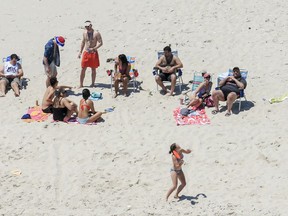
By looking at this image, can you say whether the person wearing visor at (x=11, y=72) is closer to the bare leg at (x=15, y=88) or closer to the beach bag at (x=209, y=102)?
the bare leg at (x=15, y=88)

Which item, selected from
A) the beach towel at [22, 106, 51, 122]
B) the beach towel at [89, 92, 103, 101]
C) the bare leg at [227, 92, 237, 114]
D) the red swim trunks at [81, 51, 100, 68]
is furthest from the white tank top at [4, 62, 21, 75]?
the bare leg at [227, 92, 237, 114]

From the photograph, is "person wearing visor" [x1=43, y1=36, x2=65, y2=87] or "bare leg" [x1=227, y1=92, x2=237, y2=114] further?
"person wearing visor" [x1=43, y1=36, x2=65, y2=87]

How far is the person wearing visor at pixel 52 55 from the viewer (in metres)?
15.2

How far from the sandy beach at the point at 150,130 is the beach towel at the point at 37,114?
198mm

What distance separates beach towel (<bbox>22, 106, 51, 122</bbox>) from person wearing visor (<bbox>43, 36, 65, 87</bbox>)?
99cm

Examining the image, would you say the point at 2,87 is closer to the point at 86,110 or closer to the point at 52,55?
the point at 52,55

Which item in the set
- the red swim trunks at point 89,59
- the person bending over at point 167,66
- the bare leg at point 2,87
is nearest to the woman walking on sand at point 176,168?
the person bending over at point 167,66

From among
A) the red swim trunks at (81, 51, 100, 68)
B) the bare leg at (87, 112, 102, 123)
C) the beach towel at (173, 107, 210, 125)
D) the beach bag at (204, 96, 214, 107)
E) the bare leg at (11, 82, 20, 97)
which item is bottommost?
the beach towel at (173, 107, 210, 125)

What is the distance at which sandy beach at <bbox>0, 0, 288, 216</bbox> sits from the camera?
36.7ft

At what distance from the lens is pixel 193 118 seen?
553 inches

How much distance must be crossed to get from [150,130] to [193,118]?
1024 millimetres

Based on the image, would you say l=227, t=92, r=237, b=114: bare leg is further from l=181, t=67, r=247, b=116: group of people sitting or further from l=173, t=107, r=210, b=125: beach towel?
l=173, t=107, r=210, b=125: beach towel

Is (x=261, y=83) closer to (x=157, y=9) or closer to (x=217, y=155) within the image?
(x=217, y=155)

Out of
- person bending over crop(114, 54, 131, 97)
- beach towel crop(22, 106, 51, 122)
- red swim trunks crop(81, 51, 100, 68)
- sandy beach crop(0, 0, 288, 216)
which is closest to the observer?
sandy beach crop(0, 0, 288, 216)
